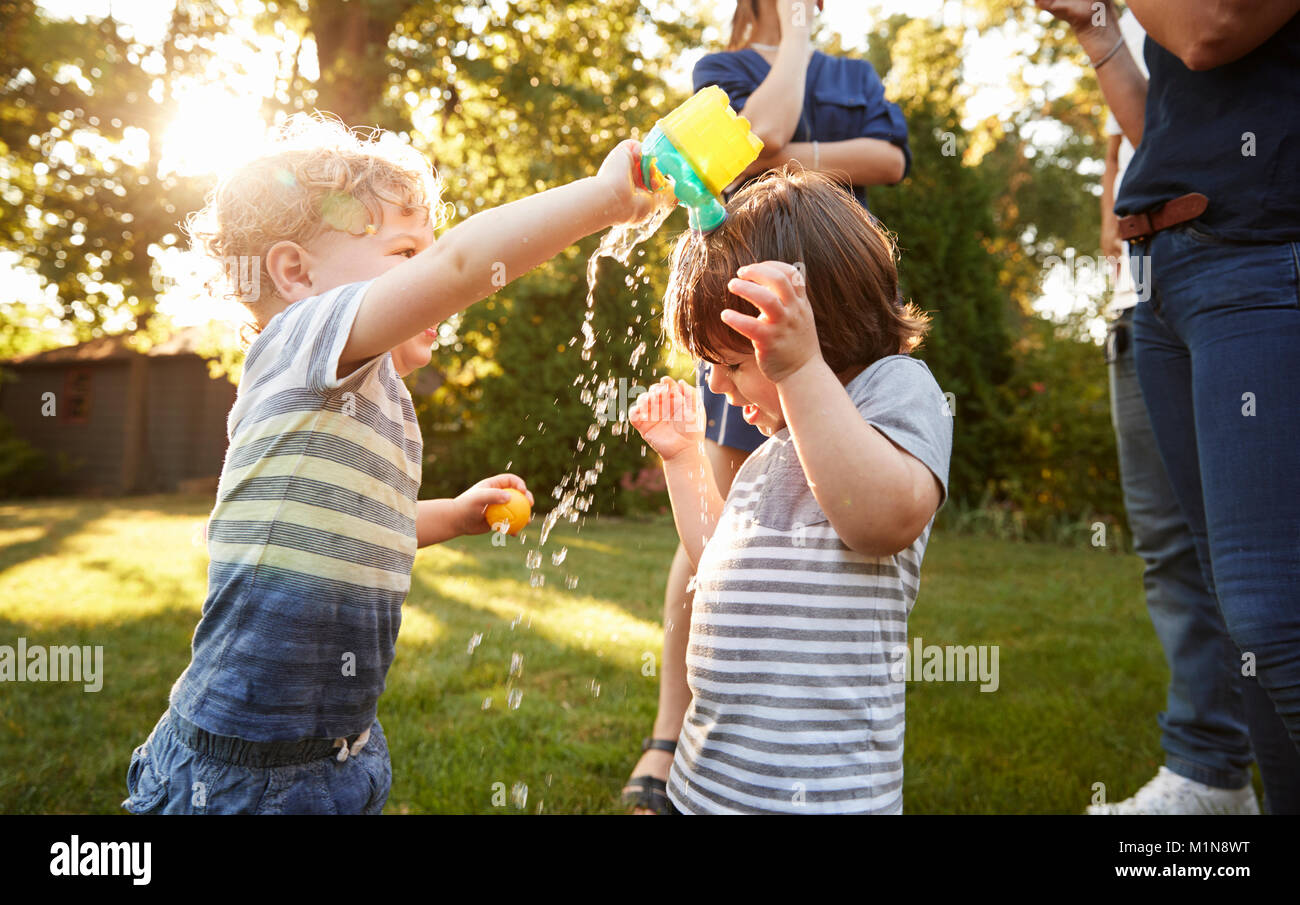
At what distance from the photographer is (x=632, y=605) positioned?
5.62 metres

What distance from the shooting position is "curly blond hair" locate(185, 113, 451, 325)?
5.85 ft

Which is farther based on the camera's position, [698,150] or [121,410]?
[121,410]

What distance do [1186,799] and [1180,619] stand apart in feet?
1.71

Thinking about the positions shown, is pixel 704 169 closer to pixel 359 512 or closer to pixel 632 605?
pixel 359 512

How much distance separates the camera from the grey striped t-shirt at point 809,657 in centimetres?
143

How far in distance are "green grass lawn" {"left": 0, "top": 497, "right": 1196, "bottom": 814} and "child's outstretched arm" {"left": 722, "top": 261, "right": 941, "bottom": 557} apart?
1.46 meters

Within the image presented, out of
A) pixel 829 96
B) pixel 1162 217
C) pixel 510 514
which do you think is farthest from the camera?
pixel 829 96

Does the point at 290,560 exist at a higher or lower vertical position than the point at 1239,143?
lower

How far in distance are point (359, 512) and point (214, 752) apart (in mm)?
508

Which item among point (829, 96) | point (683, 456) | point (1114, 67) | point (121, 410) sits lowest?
point (683, 456)

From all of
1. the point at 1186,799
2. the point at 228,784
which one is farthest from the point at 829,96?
the point at 228,784

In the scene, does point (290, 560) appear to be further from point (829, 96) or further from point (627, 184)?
point (829, 96)

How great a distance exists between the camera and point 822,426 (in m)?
1.33
